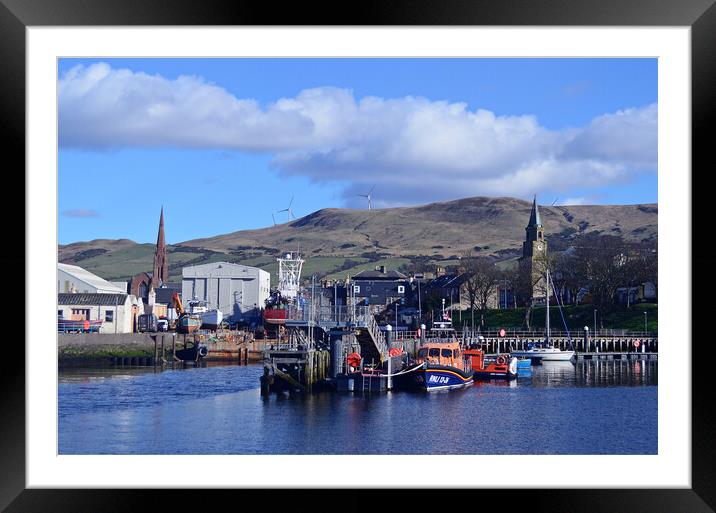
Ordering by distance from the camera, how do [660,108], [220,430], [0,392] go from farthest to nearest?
1. [220,430]
2. [660,108]
3. [0,392]

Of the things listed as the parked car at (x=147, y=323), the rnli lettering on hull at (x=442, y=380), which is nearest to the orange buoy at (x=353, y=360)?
the rnli lettering on hull at (x=442, y=380)

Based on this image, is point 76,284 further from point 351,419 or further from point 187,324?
point 351,419

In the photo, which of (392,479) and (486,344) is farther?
(486,344)

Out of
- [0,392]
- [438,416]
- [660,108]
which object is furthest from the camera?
[438,416]

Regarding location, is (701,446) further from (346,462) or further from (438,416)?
(438,416)

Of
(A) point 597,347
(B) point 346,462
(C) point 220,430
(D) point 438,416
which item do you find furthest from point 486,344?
(B) point 346,462

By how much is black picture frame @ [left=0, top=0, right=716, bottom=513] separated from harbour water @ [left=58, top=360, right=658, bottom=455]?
606 centimetres

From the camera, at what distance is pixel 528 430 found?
14211mm

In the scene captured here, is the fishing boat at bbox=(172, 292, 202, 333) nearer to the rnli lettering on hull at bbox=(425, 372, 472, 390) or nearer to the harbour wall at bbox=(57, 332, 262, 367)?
the harbour wall at bbox=(57, 332, 262, 367)

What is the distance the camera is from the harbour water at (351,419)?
12.4m

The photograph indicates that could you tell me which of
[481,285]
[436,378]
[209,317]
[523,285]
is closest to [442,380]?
[436,378]

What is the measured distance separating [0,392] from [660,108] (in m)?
4.53
